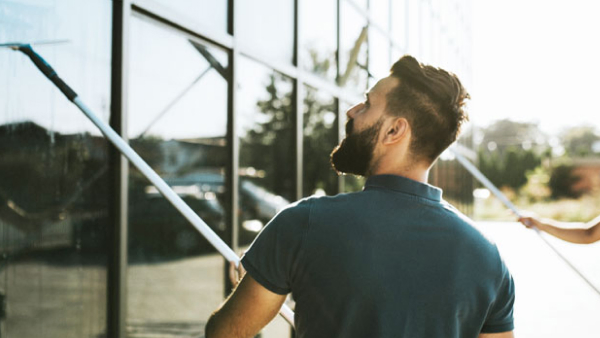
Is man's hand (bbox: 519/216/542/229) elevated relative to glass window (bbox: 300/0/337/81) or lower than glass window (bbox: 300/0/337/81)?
lower

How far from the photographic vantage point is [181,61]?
10.7ft

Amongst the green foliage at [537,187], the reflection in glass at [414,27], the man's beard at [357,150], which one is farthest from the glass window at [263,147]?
the green foliage at [537,187]

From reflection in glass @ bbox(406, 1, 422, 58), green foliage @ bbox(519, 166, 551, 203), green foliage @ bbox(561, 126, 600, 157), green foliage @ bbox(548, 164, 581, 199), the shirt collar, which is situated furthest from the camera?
green foliage @ bbox(561, 126, 600, 157)

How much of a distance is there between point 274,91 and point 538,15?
47.9 meters

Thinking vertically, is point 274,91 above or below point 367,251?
above

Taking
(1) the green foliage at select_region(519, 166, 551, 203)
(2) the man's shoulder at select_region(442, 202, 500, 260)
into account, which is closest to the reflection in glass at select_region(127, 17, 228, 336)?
(2) the man's shoulder at select_region(442, 202, 500, 260)

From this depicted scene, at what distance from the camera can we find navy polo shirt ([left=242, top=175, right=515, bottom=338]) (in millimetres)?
1289

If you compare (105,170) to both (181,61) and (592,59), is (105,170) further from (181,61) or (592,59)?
(592,59)

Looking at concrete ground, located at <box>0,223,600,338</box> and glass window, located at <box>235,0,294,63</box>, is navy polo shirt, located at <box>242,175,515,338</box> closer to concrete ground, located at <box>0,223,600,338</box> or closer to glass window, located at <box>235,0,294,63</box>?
concrete ground, located at <box>0,223,600,338</box>

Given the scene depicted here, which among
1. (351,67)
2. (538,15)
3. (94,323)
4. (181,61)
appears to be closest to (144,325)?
(94,323)

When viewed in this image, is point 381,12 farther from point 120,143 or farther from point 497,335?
point 497,335

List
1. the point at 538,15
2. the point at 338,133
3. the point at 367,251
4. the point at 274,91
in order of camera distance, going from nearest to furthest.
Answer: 1. the point at 367,251
2. the point at 274,91
3. the point at 338,133
4. the point at 538,15

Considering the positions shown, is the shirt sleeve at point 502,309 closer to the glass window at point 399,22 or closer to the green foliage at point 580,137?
the glass window at point 399,22

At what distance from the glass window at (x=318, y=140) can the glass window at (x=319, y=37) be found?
22 cm
